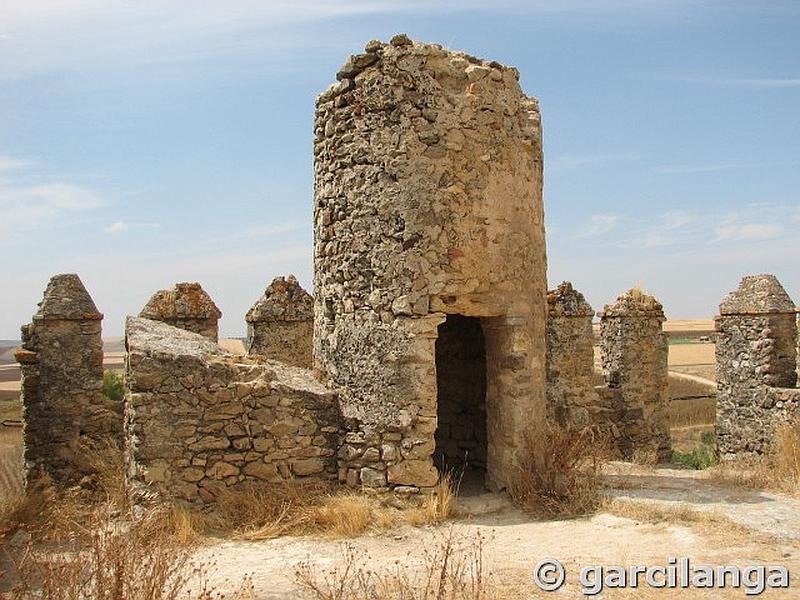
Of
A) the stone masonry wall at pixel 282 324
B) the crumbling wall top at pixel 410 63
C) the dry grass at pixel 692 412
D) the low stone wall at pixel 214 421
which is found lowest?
the dry grass at pixel 692 412

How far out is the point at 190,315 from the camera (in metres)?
10.3

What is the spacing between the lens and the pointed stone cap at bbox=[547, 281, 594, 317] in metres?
14.1

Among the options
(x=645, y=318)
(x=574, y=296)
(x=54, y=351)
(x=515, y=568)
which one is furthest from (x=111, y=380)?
(x=515, y=568)

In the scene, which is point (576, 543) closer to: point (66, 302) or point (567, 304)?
point (66, 302)

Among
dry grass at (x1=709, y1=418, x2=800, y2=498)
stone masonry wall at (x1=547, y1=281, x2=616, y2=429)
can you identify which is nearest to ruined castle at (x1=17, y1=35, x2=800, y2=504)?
dry grass at (x1=709, y1=418, x2=800, y2=498)

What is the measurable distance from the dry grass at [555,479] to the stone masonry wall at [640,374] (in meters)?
6.98

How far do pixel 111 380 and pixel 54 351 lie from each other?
9.11 metres

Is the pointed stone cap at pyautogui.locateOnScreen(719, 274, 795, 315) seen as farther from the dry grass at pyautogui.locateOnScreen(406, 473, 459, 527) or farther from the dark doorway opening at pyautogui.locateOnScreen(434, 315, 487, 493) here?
the dry grass at pyautogui.locateOnScreen(406, 473, 459, 527)

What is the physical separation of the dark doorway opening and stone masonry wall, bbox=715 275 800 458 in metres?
6.60

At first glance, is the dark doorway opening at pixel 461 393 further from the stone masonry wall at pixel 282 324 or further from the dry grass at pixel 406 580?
the dry grass at pixel 406 580

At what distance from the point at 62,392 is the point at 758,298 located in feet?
39.1

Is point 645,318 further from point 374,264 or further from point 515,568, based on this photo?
point 515,568

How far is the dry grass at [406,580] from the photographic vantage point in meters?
4.50

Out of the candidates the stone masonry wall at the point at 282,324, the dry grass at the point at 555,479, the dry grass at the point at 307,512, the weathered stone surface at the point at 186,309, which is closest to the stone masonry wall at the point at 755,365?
the dry grass at the point at 555,479
